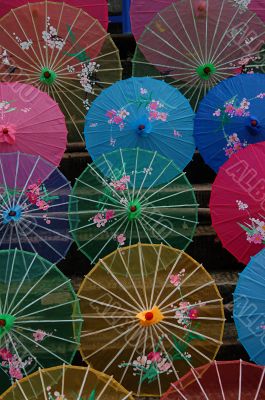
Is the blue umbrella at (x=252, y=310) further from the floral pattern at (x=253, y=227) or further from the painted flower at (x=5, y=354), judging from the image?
the painted flower at (x=5, y=354)

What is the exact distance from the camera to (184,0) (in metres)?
4.89

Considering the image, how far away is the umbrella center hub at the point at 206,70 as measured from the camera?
192 inches

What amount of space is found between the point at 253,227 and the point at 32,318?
1.57 meters

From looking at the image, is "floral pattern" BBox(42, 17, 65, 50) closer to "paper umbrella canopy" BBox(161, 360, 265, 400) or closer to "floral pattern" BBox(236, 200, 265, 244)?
"floral pattern" BBox(236, 200, 265, 244)

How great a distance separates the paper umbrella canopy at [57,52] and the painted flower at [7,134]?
31.0 inches

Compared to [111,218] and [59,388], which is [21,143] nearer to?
[111,218]

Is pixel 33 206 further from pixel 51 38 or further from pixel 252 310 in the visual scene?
pixel 51 38

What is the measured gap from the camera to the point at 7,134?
409 cm

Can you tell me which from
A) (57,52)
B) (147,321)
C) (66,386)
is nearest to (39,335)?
(66,386)

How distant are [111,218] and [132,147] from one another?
0.74m

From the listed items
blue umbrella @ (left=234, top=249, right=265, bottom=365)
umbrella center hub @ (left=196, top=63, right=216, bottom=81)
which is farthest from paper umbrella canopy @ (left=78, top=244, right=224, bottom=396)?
umbrella center hub @ (left=196, top=63, right=216, bottom=81)

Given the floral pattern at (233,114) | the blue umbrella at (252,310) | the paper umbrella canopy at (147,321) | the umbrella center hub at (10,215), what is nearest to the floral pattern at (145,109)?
the floral pattern at (233,114)

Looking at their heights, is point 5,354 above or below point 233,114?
below

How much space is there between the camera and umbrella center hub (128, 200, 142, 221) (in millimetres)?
3732
